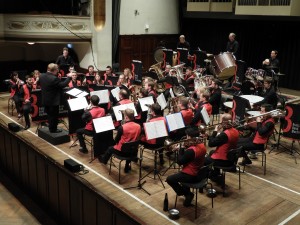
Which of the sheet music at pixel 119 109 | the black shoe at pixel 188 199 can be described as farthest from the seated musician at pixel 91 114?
the black shoe at pixel 188 199

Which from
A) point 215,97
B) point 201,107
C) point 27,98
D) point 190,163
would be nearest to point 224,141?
point 190,163

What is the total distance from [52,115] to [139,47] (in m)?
9.76

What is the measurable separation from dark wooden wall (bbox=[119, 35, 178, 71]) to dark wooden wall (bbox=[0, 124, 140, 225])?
9841 millimetres

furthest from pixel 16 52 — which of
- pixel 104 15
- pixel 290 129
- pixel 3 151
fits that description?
pixel 290 129

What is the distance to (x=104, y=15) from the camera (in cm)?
1573

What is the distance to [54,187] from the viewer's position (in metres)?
6.29

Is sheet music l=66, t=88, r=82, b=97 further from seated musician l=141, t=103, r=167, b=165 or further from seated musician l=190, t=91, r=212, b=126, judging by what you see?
seated musician l=190, t=91, r=212, b=126

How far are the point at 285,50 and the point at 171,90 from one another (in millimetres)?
7601

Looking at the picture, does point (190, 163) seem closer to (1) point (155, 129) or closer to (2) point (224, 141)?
(2) point (224, 141)

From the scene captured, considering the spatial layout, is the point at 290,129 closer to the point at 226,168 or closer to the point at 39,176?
the point at 226,168

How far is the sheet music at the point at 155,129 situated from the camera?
22.1 feet

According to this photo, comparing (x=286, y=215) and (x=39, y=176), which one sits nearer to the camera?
(x=286, y=215)

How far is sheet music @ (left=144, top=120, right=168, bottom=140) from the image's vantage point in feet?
22.1

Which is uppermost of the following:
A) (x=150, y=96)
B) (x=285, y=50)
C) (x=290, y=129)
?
(x=285, y=50)
